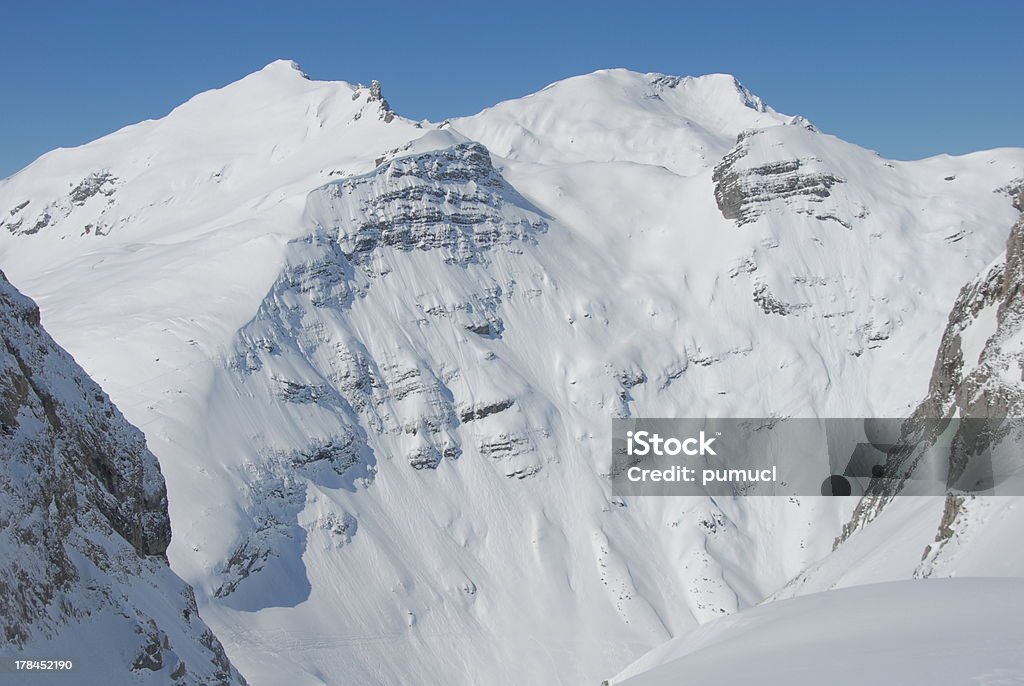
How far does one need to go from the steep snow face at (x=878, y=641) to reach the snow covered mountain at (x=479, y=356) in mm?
65884

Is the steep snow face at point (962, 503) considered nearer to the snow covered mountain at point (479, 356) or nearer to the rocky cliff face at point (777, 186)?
the snow covered mountain at point (479, 356)

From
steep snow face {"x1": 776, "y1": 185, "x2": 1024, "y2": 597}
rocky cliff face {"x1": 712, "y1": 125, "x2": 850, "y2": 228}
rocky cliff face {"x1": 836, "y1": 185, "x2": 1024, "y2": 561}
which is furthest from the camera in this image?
rocky cliff face {"x1": 712, "y1": 125, "x2": 850, "y2": 228}

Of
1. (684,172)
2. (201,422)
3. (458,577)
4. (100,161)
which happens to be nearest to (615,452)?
(458,577)

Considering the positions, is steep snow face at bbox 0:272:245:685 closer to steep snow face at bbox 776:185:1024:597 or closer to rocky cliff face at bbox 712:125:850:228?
steep snow face at bbox 776:185:1024:597

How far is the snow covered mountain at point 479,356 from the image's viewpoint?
293 feet

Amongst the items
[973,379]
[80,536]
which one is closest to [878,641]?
[80,536]

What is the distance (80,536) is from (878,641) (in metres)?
19.7

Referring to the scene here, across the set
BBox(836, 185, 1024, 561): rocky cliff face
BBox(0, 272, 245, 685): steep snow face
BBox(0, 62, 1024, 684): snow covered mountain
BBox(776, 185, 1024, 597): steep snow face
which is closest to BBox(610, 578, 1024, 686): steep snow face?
BBox(776, 185, 1024, 597): steep snow face

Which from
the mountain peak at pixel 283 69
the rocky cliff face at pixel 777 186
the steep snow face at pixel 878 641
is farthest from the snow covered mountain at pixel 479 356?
the steep snow face at pixel 878 641

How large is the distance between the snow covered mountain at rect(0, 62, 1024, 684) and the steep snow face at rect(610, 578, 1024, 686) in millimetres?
65884

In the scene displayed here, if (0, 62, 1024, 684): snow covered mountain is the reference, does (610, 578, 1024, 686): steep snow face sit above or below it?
below

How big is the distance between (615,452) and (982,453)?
82.2m

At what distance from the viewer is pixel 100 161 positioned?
570 feet

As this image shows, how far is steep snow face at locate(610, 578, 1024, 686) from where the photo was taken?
36.5 ft
